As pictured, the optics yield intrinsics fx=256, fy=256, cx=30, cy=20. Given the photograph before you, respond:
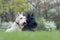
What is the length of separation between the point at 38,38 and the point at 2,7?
11.8 m

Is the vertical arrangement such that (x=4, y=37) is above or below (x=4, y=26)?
above

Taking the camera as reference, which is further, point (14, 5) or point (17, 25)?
point (14, 5)

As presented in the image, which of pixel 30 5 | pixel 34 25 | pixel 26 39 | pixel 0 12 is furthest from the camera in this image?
pixel 30 5

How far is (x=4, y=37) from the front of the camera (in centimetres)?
475

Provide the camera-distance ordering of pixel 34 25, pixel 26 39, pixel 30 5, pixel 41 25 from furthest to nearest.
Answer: pixel 30 5 → pixel 41 25 → pixel 34 25 → pixel 26 39

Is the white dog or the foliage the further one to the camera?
the foliage

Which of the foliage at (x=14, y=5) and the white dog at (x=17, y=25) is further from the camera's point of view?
the foliage at (x=14, y=5)

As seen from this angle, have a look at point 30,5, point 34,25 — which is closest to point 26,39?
point 34,25

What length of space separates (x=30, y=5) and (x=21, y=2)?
1094mm

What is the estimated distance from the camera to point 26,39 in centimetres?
460

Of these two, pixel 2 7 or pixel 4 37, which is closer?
pixel 4 37

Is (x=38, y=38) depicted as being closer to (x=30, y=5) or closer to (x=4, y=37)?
(x=4, y=37)

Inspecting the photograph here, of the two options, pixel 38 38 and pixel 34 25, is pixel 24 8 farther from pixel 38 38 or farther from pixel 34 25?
pixel 38 38

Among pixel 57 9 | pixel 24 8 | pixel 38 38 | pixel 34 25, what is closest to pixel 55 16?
pixel 57 9
